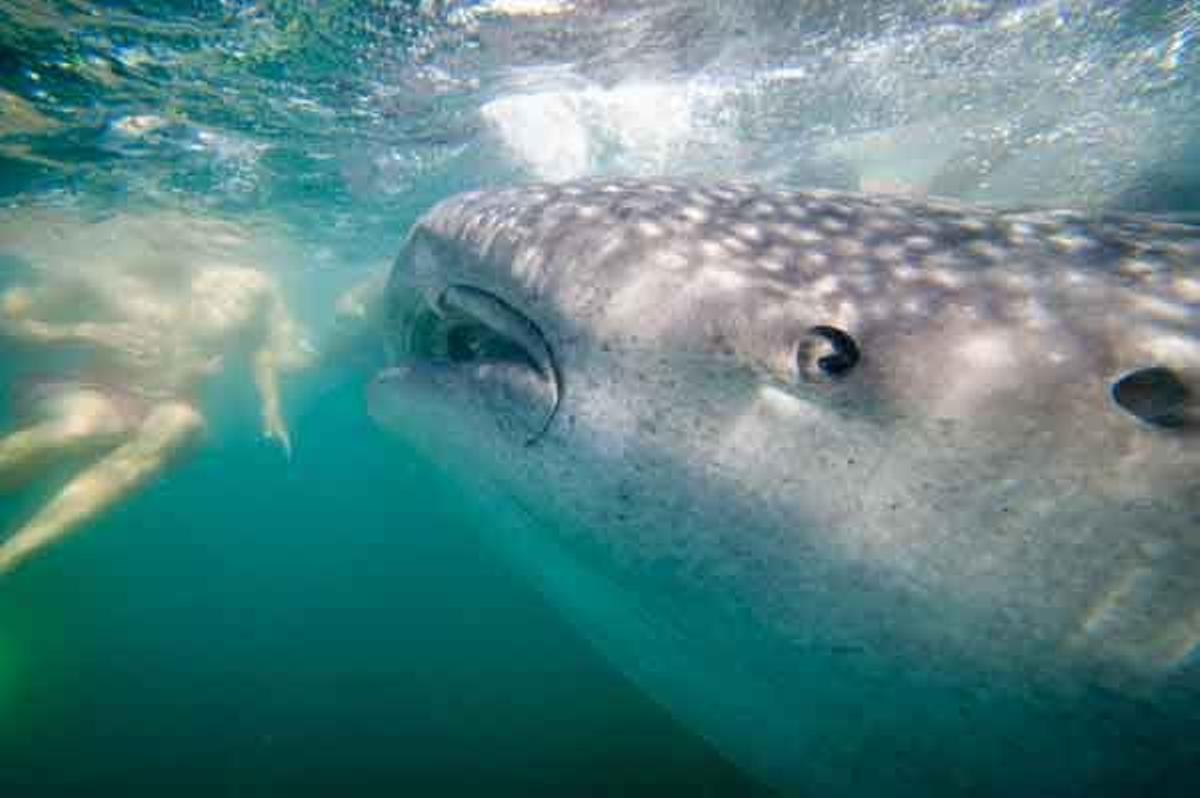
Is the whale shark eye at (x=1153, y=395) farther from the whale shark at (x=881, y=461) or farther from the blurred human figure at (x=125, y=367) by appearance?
the blurred human figure at (x=125, y=367)

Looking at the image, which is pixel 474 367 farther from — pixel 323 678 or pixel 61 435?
pixel 61 435

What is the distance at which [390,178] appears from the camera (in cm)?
1477

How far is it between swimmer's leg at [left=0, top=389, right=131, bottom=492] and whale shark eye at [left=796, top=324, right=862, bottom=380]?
402 inches

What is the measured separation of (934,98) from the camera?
44.0 ft

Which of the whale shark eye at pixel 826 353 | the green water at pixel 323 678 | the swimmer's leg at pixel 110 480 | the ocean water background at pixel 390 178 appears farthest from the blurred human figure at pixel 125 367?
the whale shark eye at pixel 826 353

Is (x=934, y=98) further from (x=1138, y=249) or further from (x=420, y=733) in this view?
(x=420, y=733)

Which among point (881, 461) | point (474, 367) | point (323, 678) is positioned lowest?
point (323, 678)

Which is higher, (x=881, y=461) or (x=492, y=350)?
(x=881, y=461)

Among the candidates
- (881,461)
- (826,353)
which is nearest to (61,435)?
(826,353)

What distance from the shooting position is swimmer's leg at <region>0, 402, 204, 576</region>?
6789mm

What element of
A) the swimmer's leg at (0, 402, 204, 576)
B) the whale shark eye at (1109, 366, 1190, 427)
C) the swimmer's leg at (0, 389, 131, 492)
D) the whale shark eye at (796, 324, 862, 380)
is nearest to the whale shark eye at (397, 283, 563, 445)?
the whale shark eye at (796, 324, 862, 380)

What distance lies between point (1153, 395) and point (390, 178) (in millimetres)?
15973

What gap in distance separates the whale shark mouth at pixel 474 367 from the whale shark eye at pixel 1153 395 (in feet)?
4.81

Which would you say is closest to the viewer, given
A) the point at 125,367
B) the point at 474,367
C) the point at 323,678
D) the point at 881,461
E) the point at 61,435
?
the point at 881,461
